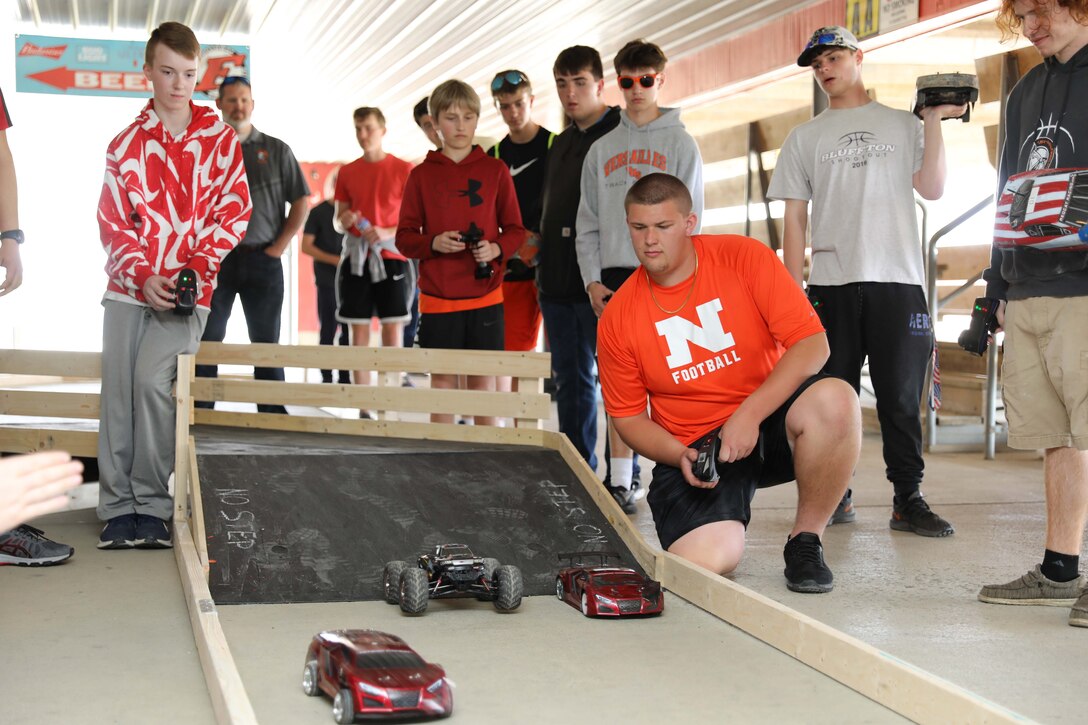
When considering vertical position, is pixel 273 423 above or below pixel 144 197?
below

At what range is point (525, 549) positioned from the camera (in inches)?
133

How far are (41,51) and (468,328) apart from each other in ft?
28.7

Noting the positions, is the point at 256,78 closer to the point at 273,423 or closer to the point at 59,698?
the point at 273,423

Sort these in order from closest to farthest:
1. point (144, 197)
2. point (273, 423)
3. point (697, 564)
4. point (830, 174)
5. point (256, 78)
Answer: point (697, 564)
point (144, 197)
point (830, 174)
point (273, 423)
point (256, 78)

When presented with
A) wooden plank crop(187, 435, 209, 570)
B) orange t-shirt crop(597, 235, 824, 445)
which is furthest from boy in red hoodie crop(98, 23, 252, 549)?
orange t-shirt crop(597, 235, 824, 445)

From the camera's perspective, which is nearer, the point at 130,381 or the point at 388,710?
the point at 388,710

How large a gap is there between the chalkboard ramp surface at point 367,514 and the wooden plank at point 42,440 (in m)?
0.54

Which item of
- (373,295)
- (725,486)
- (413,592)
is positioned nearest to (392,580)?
(413,592)

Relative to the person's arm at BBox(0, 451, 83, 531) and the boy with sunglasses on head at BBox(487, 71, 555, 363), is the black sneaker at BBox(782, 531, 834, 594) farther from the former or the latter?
the person's arm at BBox(0, 451, 83, 531)

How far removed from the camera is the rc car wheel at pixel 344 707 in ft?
6.70

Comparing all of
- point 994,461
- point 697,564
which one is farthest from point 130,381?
point 994,461

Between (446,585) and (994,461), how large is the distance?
425 centimetres

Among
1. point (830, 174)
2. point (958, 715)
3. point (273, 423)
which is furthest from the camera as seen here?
point (273, 423)

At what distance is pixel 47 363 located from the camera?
4316 millimetres
